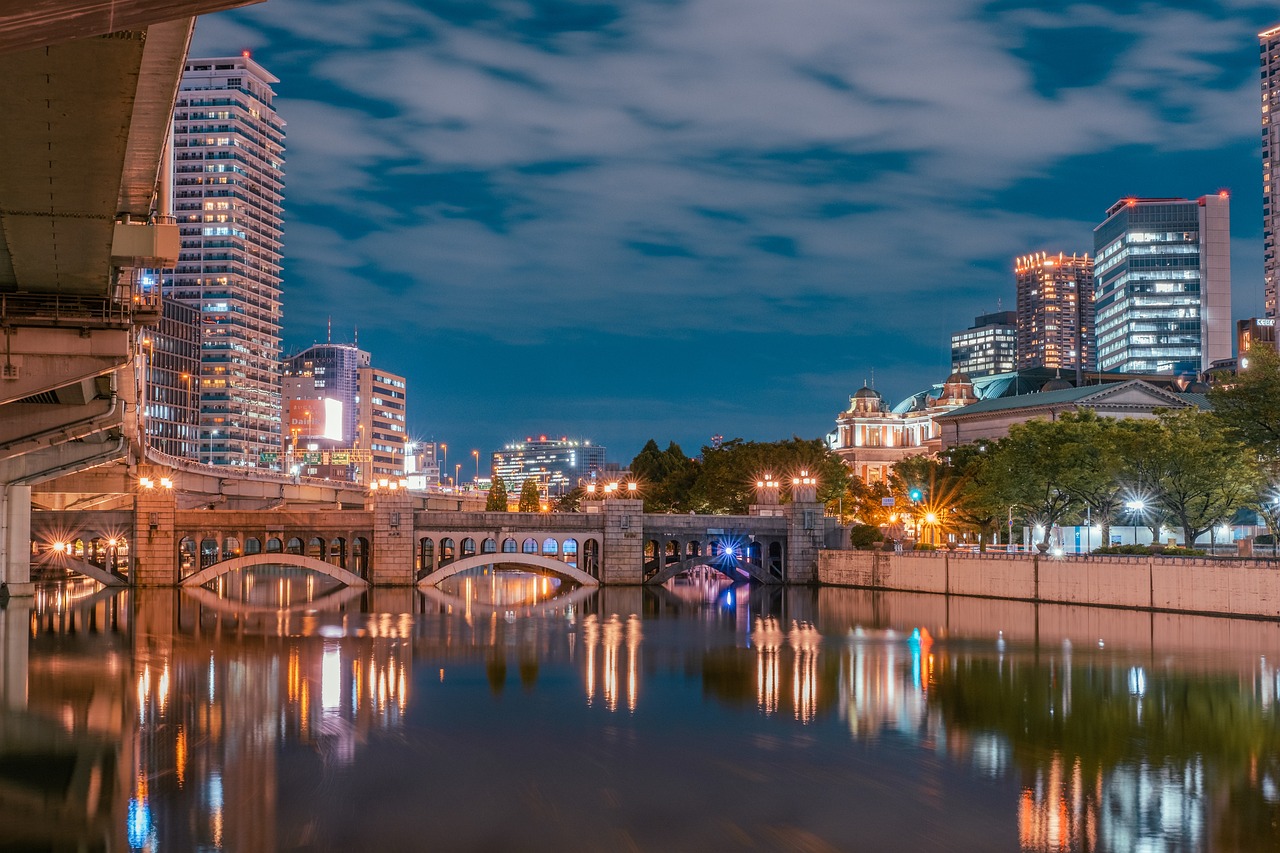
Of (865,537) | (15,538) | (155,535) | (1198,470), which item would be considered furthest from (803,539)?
(15,538)

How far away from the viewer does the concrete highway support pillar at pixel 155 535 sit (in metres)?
112

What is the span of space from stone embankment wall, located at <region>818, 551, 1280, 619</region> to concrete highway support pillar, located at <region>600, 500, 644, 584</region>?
20.7 metres

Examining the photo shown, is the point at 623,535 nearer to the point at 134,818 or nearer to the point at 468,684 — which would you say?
the point at 468,684

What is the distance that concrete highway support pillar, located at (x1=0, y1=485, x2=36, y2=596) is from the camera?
299 feet

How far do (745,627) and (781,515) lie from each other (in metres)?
50.4

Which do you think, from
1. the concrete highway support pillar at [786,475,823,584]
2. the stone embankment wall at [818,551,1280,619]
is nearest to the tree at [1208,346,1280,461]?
the stone embankment wall at [818,551,1280,619]

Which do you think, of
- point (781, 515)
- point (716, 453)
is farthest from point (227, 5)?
point (716, 453)

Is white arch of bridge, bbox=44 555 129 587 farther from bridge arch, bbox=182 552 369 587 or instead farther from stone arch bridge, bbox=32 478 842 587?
bridge arch, bbox=182 552 369 587

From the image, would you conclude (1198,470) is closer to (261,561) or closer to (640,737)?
(640,737)

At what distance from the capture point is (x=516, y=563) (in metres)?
122

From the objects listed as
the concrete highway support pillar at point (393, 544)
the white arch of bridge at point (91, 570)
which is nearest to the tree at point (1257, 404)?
the concrete highway support pillar at point (393, 544)

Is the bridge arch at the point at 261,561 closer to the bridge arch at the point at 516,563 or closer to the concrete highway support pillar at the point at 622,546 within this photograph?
the bridge arch at the point at 516,563

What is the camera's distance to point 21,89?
2070 cm

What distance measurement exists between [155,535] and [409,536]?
22207 mm
